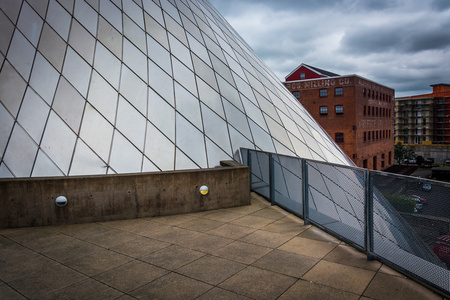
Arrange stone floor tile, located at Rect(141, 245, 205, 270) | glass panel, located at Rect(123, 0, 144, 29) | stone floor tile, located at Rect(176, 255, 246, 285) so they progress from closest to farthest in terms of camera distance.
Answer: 1. stone floor tile, located at Rect(176, 255, 246, 285)
2. stone floor tile, located at Rect(141, 245, 205, 270)
3. glass panel, located at Rect(123, 0, 144, 29)

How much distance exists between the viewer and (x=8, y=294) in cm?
475

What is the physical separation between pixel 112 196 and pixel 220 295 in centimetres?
458

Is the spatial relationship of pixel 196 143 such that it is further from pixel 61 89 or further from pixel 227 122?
pixel 61 89

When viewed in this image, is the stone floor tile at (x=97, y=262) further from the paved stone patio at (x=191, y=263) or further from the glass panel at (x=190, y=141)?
the glass panel at (x=190, y=141)

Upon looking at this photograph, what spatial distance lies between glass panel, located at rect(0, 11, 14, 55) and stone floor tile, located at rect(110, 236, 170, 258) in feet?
28.3

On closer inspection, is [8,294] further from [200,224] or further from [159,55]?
[159,55]

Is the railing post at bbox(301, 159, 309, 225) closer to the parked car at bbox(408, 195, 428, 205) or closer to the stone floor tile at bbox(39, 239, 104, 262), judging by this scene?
the parked car at bbox(408, 195, 428, 205)

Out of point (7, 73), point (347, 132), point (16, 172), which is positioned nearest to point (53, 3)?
point (7, 73)

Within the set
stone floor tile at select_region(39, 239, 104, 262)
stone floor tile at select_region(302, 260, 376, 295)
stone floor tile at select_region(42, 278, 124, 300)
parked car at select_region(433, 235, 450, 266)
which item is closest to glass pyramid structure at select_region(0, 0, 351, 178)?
stone floor tile at select_region(39, 239, 104, 262)

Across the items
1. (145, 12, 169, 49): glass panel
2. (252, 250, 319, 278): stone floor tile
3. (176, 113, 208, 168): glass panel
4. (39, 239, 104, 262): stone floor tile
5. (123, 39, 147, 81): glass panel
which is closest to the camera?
(252, 250, 319, 278): stone floor tile

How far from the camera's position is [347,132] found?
2119 inches

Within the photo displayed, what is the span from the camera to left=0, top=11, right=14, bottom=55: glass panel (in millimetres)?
10977

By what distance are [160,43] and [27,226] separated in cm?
850

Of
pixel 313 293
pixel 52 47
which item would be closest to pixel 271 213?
pixel 313 293
